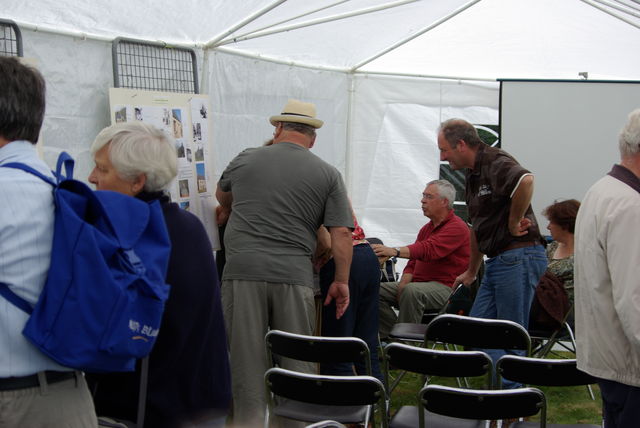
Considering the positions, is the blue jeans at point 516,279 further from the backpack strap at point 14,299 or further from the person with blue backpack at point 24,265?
the backpack strap at point 14,299

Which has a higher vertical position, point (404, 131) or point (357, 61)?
point (357, 61)

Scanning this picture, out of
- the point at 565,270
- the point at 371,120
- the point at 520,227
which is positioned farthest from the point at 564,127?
the point at 520,227

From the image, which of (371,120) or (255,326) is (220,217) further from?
(371,120)

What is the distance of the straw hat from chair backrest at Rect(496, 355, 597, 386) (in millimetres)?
1454

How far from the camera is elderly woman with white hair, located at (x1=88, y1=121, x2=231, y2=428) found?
67.4 inches

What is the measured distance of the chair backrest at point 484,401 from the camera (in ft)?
8.54

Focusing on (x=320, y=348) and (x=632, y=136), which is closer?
(x=632, y=136)

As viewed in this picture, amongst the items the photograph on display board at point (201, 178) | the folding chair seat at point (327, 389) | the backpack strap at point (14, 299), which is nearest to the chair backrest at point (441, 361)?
the folding chair seat at point (327, 389)

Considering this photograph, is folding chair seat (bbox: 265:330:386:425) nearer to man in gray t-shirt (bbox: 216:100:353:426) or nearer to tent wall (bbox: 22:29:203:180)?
man in gray t-shirt (bbox: 216:100:353:426)

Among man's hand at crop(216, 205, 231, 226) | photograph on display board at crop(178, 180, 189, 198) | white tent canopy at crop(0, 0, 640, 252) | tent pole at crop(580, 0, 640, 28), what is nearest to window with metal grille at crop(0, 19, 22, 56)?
white tent canopy at crop(0, 0, 640, 252)

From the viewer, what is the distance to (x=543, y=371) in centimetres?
293

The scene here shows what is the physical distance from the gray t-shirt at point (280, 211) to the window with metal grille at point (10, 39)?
1155 mm

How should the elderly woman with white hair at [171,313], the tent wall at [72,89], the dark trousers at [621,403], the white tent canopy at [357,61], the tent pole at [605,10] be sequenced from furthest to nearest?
1. the tent pole at [605,10]
2. the white tent canopy at [357,61]
3. the tent wall at [72,89]
4. the dark trousers at [621,403]
5. the elderly woman with white hair at [171,313]

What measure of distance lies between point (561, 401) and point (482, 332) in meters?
1.56
